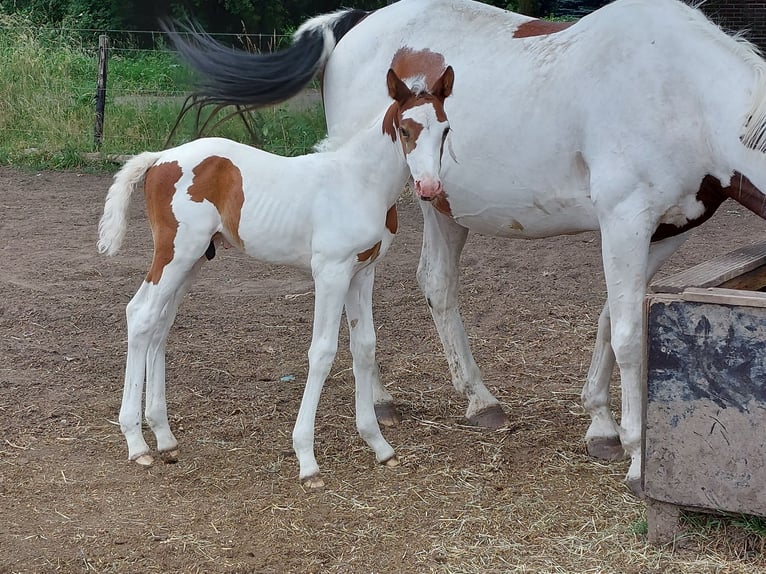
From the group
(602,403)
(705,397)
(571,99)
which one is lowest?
(602,403)

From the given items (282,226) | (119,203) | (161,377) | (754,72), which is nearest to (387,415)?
(161,377)

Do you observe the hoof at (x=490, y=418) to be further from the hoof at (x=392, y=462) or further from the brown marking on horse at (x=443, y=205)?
the brown marking on horse at (x=443, y=205)

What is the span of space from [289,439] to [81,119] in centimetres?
738

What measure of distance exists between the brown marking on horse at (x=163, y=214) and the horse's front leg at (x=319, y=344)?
22.8 inches

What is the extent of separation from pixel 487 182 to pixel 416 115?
0.95 m

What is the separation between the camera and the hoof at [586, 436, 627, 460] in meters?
4.06

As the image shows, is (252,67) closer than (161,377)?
No

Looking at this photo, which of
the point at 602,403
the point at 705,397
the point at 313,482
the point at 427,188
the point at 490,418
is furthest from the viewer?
the point at 490,418

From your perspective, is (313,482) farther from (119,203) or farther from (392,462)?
(119,203)

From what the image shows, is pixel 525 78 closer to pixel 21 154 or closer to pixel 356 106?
pixel 356 106

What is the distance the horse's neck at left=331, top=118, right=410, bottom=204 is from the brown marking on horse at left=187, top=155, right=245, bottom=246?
43 cm

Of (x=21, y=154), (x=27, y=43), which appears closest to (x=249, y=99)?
(x=21, y=154)

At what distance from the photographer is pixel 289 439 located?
14.0 ft

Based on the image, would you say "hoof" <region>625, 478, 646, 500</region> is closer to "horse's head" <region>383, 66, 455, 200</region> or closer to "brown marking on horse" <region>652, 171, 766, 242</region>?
"brown marking on horse" <region>652, 171, 766, 242</region>
